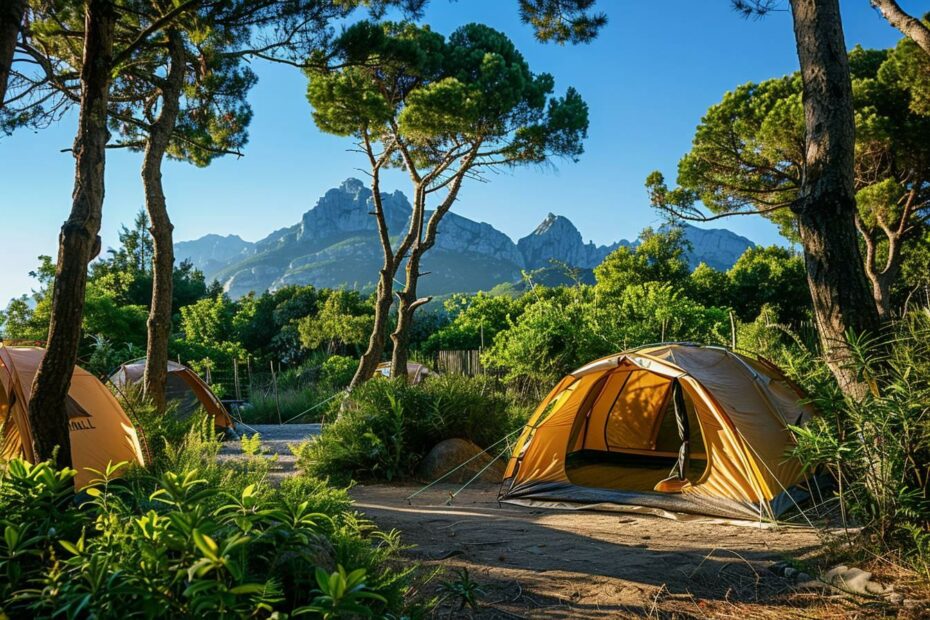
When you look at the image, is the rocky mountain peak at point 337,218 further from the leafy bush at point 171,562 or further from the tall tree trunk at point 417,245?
the leafy bush at point 171,562

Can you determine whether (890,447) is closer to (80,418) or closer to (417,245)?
(80,418)

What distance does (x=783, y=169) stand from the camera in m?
16.0

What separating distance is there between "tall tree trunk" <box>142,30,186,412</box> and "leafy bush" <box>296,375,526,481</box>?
82.6 inches

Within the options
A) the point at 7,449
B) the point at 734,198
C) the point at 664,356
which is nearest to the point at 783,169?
the point at 734,198

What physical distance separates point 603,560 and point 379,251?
111 metres

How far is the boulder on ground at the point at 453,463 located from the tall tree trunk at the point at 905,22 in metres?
5.45

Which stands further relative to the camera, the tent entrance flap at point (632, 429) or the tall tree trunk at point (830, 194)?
the tent entrance flap at point (632, 429)

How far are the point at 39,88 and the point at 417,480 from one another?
6826 millimetres

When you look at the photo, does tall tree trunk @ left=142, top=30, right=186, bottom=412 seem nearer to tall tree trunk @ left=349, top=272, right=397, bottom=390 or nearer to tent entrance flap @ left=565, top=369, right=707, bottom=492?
tall tree trunk @ left=349, top=272, right=397, bottom=390

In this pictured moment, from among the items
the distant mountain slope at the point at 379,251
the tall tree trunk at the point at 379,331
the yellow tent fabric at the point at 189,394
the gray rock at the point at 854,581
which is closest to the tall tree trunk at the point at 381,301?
the tall tree trunk at the point at 379,331

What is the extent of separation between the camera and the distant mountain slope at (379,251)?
105625 mm

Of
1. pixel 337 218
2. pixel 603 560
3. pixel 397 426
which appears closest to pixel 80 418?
pixel 397 426

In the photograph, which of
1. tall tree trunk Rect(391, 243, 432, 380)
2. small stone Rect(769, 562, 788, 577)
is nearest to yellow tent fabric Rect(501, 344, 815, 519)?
small stone Rect(769, 562, 788, 577)

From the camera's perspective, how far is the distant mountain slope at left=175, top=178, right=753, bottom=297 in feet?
347
